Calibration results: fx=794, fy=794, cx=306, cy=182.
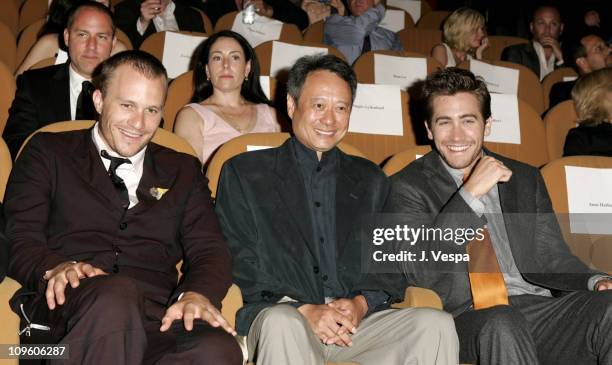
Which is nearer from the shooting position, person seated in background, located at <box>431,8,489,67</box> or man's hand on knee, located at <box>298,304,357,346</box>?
man's hand on knee, located at <box>298,304,357,346</box>

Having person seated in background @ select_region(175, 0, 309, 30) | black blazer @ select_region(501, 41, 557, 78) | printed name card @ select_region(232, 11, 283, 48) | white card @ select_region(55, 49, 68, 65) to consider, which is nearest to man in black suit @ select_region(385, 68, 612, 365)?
white card @ select_region(55, 49, 68, 65)

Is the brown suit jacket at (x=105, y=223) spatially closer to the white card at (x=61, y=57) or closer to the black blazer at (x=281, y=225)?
the black blazer at (x=281, y=225)

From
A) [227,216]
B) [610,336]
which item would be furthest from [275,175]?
[610,336]

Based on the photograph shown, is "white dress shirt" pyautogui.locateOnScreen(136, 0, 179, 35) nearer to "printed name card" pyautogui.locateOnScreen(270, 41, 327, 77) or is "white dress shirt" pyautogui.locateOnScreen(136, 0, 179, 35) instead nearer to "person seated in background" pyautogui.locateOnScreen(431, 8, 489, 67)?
"printed name card" pyautogui.locateOnScreen(270, 41, 327, 77)

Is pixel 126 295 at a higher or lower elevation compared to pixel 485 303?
higher

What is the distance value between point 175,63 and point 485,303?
8.34ft

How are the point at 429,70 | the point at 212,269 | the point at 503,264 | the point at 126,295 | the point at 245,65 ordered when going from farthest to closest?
the point at 429,70
the point at 245,65
the point at 503,264
the point at 212,269
the point at 126,295

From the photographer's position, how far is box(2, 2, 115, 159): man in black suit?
3.37m

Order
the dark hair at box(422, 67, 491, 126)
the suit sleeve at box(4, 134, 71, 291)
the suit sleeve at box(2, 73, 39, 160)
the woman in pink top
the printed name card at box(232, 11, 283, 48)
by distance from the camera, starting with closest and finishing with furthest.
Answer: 1. the suit sleeve at box(4, 134, 71, 291)
2. the dark hair at box(422, 67, 491, 126)
3. the suit sleeve at box(2, 73, 39, 160)
4. the woman in pink top
5. the printed name card at box(232, 11, 283, 48)

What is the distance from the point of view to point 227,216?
8.89ft

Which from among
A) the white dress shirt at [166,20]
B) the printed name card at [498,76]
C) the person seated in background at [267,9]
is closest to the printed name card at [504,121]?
the printed name card at [498,76]

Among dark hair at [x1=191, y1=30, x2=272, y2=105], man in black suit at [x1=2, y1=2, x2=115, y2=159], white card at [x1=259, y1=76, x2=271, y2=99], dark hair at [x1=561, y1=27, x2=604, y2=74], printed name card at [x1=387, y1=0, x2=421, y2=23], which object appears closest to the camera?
man in black suit at [x1=2, y1=2, x2=115, y2=159]

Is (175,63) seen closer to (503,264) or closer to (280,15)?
(280,15)

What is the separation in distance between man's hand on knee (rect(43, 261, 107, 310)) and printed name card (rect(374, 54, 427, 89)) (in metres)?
2.87
